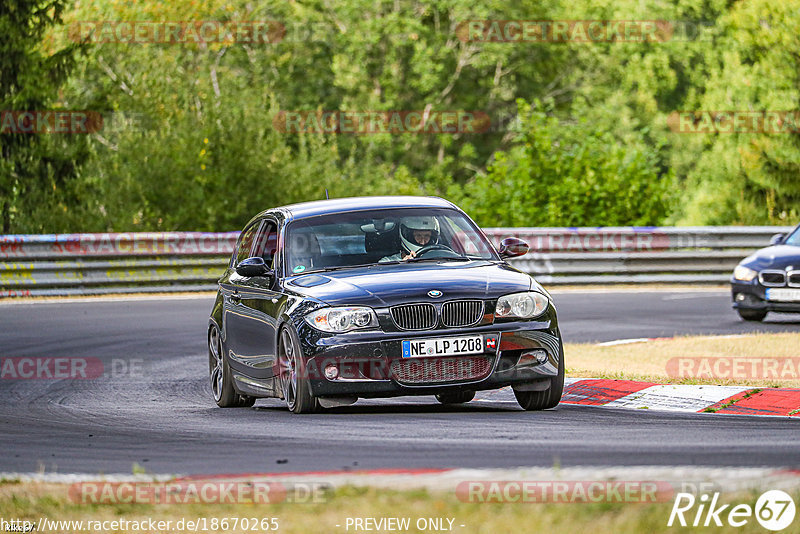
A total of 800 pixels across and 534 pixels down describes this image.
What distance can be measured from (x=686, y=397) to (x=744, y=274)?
920 centimetres

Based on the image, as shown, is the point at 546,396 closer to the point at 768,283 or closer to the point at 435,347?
the point at 435,347

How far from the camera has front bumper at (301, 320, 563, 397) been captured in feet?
31.5

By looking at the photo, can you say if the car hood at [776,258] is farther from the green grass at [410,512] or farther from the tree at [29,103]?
the tree at [29,103]

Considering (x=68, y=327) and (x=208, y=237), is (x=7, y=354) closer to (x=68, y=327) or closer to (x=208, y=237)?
(x=68, y=327)

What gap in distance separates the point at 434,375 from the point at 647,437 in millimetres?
1790

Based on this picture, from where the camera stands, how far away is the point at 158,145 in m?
32.8

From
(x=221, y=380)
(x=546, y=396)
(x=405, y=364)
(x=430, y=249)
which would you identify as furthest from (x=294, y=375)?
(x=221, y=380)

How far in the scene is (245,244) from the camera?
12.5 m

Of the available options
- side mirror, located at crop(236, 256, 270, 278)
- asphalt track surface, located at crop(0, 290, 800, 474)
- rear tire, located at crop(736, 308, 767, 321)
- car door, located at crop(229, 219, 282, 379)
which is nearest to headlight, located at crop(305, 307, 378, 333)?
asphalt track surface, located at crop(0, 290, 800, 474)

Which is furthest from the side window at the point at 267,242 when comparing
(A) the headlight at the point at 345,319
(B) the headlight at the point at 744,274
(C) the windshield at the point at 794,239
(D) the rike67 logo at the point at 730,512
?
(C) the windshield at the point at 794,239

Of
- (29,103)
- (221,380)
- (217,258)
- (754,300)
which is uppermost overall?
(29,103)

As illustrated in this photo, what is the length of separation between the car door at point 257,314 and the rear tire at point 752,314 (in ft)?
30.8

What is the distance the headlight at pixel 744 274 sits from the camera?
19.4 meters

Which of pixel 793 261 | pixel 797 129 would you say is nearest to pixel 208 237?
pixel 793 261
